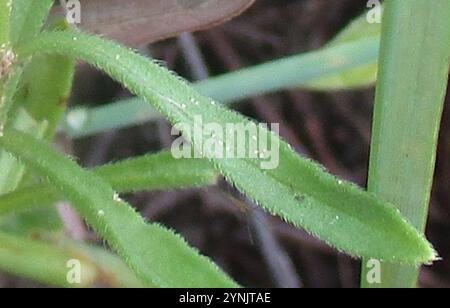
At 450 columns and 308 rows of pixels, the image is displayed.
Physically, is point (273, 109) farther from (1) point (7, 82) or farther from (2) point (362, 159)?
(1) point (7, 82)

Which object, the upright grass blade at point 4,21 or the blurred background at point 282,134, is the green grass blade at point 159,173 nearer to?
the upright grass blade at point 4,21

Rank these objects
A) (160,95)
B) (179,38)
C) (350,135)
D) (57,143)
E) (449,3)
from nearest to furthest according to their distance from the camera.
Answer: (160,95) → (449,3) → (57,143) → (179,38) → (350,135)

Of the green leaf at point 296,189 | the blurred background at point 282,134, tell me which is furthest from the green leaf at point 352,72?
the green leaf at point 296,189

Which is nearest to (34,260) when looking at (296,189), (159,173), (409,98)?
(159,173)

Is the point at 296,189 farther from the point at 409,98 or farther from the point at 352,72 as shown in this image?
the point at 352,72

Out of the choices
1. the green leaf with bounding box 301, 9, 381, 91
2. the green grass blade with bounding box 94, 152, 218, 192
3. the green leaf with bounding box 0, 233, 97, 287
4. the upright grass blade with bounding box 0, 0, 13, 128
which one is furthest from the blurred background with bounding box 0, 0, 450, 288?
the upright grass blade with bounding box 0, 0, 13, 128

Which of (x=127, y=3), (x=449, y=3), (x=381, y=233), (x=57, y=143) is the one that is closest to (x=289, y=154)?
(x=381, y=233)

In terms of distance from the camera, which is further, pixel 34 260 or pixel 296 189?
pixel 34 260
